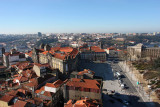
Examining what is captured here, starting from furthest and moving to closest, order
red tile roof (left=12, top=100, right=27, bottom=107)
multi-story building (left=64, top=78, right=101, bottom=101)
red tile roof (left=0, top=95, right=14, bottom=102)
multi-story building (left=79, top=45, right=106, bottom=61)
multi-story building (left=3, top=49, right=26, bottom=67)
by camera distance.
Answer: multi-story building (left=79, top=45, right=106, bottom=61) < multi-story building (left=3, top=49, right=26, bottom=67) < multi-story building (left=64, top=78, right=101, bottom=101) < red tile roof (left=0, top=95, right=14, bottom=102) < red tile roof (left=12, top=100, right=27, bottom=107)

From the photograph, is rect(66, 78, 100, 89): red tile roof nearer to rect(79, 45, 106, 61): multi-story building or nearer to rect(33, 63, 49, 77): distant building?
rect(33, 63, 49, 77): distant building

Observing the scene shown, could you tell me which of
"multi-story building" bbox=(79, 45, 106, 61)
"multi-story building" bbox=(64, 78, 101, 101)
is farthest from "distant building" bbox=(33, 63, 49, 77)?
"multi-story building" bbox=(79, 45, 106, 61)

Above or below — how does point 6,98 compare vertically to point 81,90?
below

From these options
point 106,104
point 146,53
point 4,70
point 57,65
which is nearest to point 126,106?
point 106,104

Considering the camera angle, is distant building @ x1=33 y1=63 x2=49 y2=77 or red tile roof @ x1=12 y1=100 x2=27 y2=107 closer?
red tile roof @ x1=12 y1=100 x2=27 y2=107

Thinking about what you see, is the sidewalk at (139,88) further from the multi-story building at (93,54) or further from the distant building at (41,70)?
the distant building at (41,70)

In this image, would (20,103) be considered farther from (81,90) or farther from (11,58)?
(11,58)

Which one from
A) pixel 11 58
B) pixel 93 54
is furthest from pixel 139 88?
pixel 11 58

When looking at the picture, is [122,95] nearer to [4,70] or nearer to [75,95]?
[75,95]
